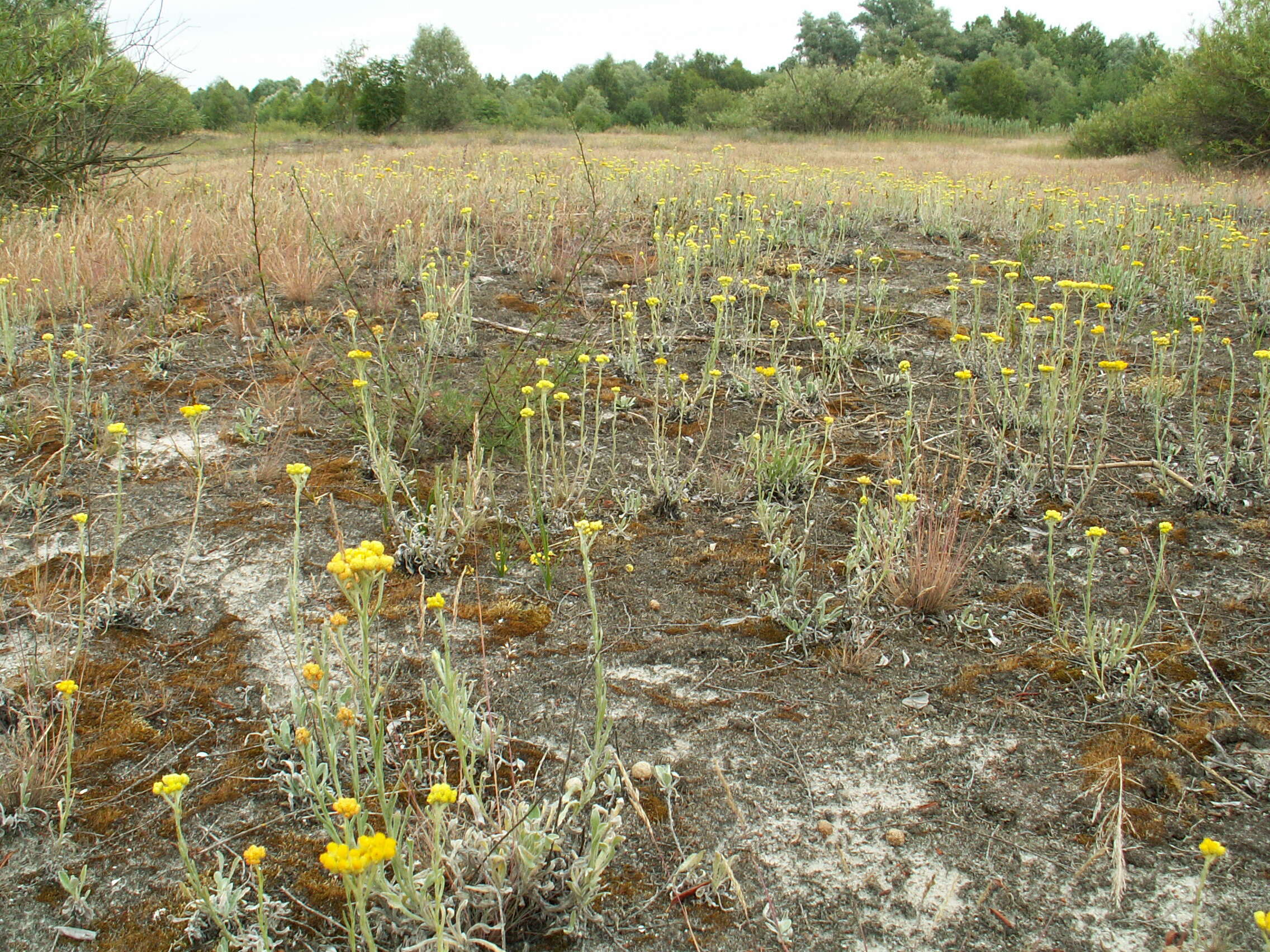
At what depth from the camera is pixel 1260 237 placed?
5.96 m

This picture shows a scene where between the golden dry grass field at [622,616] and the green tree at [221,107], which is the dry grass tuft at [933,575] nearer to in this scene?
the golden dry grass field at [622,616]

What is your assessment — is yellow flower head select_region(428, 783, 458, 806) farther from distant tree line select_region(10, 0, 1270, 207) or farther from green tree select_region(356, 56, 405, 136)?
green tree select_region(356, 56, 405, 136)

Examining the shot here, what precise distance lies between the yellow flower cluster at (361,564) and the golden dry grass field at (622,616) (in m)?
0.02

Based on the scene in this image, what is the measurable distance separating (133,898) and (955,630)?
84.8 inches

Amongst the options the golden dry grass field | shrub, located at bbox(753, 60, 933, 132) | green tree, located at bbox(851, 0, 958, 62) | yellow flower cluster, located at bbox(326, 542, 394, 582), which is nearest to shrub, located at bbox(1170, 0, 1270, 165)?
the golden dry grass field

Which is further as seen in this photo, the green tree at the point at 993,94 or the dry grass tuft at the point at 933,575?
the green tree at the point at 993,94

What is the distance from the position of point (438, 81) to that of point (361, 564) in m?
38.1

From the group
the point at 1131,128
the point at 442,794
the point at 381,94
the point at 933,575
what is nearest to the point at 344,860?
the point at 442,794

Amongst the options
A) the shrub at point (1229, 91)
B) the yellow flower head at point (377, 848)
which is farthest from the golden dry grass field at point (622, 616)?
the shrub at point (1229, 91)

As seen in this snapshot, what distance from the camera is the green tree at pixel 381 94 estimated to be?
33344mm

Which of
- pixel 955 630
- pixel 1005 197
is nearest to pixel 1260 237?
pixel 1005 197

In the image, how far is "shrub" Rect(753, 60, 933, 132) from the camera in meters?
25.2

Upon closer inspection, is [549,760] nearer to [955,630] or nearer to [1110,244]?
[955,630]

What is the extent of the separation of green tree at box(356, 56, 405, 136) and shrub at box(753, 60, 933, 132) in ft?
51.6
